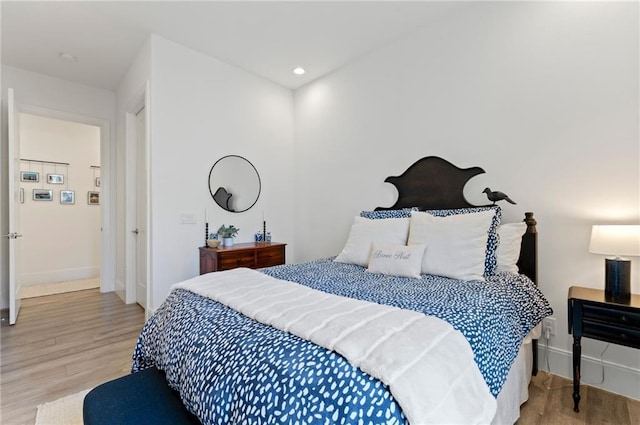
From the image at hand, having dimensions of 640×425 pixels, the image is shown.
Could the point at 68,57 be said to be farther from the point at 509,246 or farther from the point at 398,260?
the point at 509,246

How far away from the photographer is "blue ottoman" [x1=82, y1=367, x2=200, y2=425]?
1.07 meters

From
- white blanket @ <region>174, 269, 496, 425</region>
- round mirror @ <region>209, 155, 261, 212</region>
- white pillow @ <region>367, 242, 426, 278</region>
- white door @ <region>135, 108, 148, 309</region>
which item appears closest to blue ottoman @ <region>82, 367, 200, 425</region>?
white blanket @ <region>174, 269, 496, 425</region>

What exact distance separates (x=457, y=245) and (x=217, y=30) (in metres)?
2.80

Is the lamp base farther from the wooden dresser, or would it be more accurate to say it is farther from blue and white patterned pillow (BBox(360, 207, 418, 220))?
the wooden dresser

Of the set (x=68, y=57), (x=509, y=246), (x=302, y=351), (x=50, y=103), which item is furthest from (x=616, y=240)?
(x=50, y=103)

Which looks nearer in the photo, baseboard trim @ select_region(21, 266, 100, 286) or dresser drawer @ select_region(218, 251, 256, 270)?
dresser drawer @ select_region(218, 251, 256, 270)

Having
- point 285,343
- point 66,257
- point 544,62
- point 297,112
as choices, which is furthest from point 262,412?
point 66,257

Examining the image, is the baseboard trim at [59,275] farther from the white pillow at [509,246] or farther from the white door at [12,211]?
the white pillow at [509,246]

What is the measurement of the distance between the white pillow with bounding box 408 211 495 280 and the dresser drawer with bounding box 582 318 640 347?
587mm

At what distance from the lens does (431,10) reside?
2.63m

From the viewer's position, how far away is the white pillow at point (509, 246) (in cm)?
212

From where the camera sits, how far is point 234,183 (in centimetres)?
359

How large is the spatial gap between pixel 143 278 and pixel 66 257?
A: 235cm

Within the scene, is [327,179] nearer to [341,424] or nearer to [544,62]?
[544,62]
